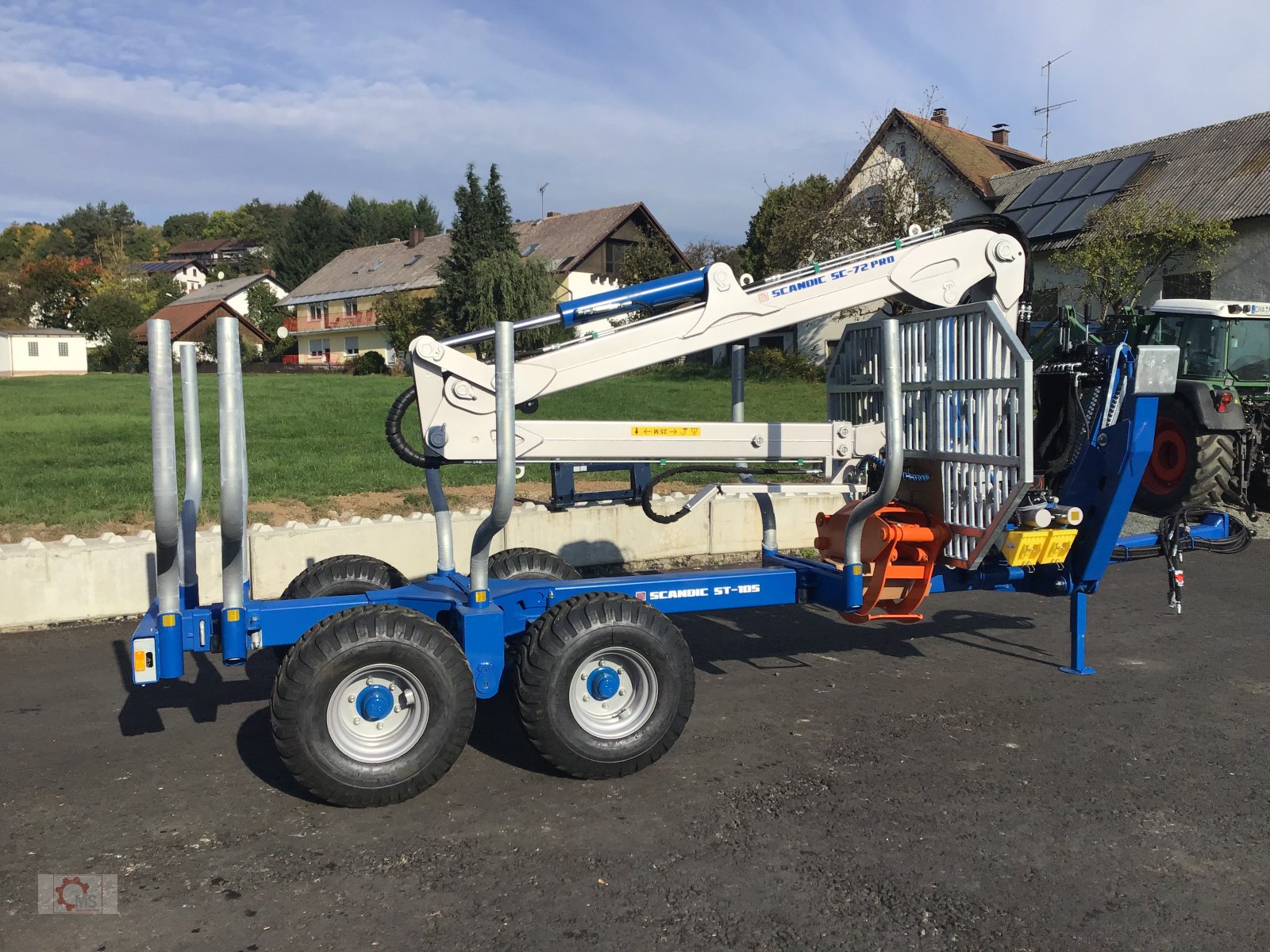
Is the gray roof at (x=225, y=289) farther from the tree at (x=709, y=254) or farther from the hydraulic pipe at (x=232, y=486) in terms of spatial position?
the hydraulic pipe at (x=232, y=486)

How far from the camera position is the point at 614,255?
55.6m

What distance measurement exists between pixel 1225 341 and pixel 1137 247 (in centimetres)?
1393

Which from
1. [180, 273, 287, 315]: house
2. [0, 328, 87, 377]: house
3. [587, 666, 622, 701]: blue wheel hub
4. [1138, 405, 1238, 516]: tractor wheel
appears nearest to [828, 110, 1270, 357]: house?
[1138, 405, 1238, 516]: tractor wheel

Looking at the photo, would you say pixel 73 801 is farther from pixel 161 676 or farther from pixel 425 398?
pixel 425 398

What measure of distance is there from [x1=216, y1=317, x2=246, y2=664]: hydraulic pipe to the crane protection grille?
12.6 feet

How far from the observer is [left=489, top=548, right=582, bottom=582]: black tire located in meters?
6.62

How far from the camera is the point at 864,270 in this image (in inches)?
235

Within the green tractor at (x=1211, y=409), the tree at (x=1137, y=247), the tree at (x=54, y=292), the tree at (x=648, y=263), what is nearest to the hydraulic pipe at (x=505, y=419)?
the green tractor at (x=1211, y=409)

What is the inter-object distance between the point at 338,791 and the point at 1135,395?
4.91 metres

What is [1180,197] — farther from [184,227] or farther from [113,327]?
[184,227]

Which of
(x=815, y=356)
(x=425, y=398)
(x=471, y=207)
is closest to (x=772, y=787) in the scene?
(x=425, y=398)

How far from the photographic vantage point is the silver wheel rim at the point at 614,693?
505cm

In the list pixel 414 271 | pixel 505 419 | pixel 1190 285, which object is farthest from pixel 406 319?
pixel 505 419

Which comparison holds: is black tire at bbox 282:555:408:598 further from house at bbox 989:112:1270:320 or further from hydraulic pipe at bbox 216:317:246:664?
house at bbox 989:112:1270:320
